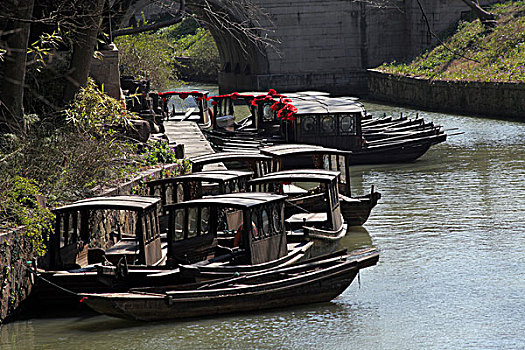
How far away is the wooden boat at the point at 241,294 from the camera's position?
38.2 feet

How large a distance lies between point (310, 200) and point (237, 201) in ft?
13.0

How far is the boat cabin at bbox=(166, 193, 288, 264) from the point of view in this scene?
40.8 ft

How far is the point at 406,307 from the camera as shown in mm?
12609

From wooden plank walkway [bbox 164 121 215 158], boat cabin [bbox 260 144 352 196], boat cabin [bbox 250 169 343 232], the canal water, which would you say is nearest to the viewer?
the canal water

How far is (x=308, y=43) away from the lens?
48.7m

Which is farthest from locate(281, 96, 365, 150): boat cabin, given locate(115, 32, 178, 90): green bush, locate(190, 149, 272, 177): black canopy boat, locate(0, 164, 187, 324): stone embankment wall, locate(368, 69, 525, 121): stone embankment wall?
locate(0, 164, 187, 324): stone embankment wall

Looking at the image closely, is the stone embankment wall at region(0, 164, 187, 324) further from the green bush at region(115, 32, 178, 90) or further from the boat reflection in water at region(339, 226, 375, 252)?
the green bush at region(115, 32, 178, 90)

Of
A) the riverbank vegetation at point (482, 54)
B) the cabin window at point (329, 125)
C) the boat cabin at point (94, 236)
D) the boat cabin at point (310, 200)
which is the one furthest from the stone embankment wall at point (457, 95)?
the boat cabin at point (94, 236)

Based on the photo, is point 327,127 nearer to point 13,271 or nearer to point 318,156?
point 318,156

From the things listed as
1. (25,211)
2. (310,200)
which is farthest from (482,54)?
(25,211)

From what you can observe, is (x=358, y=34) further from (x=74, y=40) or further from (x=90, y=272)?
(x=90, y=272)

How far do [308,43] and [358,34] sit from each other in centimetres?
288

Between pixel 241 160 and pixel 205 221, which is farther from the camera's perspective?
pixel 241 160

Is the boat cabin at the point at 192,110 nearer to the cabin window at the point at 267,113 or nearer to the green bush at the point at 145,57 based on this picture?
the green bush at the point at 145,57
